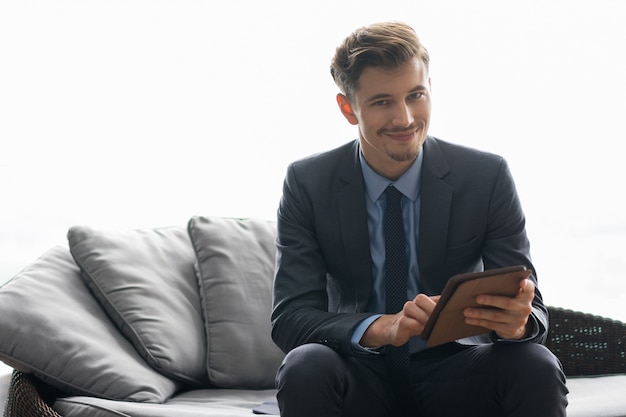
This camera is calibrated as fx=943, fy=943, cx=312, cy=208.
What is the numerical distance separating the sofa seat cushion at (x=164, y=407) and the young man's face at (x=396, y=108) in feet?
2.36

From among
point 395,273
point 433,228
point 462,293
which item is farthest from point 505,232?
point 462,293

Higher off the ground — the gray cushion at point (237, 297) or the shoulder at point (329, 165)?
the shoulder at point (329, 165)

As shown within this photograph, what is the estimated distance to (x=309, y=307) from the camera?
7.06ft

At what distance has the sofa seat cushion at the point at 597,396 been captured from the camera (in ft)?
7.63

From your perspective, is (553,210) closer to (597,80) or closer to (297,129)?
(597,80)

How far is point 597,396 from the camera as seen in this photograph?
2533mm

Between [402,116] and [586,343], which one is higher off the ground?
[402,116]

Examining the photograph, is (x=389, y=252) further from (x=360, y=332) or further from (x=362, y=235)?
(x=360, y=332)

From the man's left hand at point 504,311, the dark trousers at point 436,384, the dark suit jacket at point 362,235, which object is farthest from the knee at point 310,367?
the man's left hand at point 504,311

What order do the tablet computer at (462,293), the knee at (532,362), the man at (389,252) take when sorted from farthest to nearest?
the man at (389,252) → the knee at (532,362) → the tablet computer at (462,293)

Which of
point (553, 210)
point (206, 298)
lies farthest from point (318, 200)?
point (553, 210)

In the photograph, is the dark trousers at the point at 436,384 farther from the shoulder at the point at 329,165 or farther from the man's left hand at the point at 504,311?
the shoulder at the point at 329,165

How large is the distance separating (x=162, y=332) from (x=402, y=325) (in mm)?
960

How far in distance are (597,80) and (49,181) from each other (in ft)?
7.36
